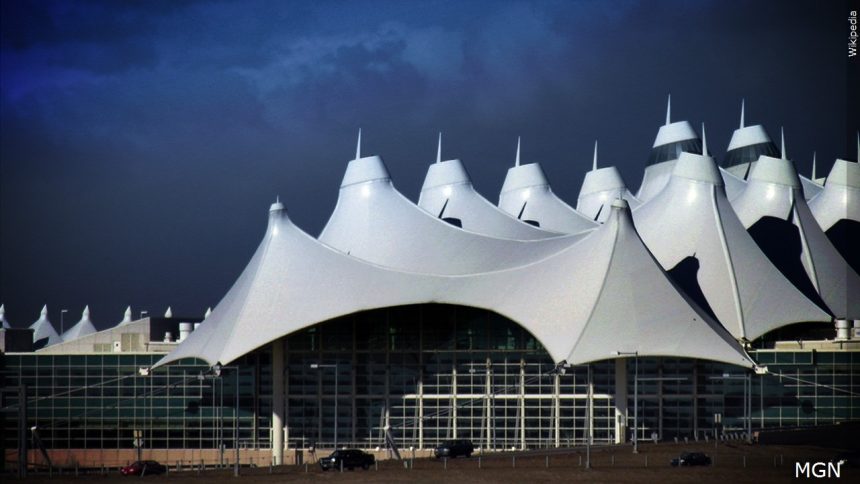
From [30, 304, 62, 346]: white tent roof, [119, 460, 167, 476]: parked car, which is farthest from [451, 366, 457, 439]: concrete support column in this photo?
[30, 304, 62, 346]: white tent roof

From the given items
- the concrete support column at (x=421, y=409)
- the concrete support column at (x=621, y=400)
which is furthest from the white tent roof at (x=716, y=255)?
the concrete support column at (x=421, y=409)

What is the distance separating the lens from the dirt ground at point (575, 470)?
189 feet

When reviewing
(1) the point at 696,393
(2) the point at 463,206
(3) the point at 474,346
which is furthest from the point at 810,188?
(3) the point at 474,346

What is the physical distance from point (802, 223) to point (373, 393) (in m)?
25.7

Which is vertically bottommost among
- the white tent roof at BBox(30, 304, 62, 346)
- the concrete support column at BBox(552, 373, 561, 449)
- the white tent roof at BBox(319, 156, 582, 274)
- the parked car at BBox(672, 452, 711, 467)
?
the parked car at BBox(672, 452, 711, 467)

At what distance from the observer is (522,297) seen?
76.2 m

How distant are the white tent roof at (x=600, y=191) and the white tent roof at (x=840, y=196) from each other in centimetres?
1295

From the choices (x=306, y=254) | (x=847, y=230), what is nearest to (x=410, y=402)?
(x=306, y=254)

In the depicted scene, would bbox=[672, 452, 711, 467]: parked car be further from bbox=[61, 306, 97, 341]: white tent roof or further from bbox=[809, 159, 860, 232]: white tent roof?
bbox=[61, 306, 97, 341]: white tent roof

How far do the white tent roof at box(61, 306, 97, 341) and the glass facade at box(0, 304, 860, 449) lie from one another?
176ft

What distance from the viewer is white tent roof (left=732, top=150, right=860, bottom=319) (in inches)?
3376

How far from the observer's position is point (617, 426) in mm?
76188

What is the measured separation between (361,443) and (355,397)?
7.32ft

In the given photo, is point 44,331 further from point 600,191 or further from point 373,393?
point 373,393
